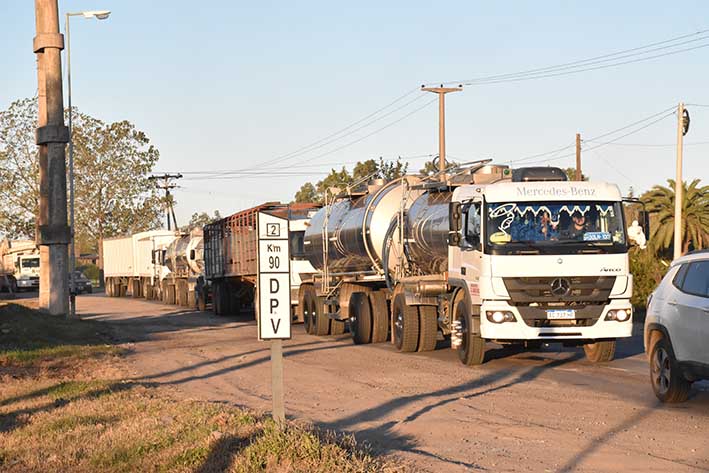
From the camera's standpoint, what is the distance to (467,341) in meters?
18.4

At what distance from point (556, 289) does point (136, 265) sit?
158 feet

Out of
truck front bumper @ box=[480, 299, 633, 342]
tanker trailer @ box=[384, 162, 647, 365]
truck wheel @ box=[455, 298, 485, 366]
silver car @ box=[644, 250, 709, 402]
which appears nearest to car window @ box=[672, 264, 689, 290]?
silver car @ box=[644, 250, 709, 402]

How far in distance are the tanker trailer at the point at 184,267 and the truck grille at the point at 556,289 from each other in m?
29.1

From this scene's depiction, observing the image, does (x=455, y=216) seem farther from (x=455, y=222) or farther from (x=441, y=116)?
(x=441, y=116)

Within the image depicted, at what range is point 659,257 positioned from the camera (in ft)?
129

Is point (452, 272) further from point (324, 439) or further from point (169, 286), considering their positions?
point (169, 286)

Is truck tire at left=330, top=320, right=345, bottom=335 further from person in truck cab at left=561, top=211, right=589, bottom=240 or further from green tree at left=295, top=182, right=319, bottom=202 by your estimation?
green tree at left=295, top=182, right=319, bottom=202

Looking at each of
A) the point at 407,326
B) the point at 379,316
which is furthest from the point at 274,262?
the point at 379,316

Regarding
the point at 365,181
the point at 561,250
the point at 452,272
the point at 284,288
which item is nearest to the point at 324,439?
the point at 284,288

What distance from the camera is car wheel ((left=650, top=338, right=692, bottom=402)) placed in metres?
13.0

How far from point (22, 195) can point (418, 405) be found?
2789 inches

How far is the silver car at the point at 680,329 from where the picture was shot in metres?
12.4

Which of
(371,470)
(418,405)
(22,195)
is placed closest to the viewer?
(371,470)

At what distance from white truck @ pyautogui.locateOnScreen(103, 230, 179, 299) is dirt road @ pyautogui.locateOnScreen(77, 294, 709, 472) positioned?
110 ft
